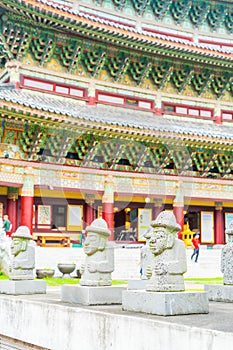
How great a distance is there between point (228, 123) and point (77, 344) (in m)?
27.6

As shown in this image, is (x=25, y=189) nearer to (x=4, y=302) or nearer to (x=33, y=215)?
(x=33, y=215)

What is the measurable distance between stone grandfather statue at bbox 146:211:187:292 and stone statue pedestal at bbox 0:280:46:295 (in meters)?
3.91

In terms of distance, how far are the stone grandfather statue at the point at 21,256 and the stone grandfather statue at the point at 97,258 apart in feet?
6.73

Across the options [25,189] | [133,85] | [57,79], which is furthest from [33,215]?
[133,85]

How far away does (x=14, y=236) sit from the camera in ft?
33.5

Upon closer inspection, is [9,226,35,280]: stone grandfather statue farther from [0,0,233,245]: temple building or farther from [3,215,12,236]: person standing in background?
[3,215,12,236]: person standing in background

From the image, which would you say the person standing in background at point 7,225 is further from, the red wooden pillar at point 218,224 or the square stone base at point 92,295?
the square stone base at point 92,295

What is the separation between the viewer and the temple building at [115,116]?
79.2 ft

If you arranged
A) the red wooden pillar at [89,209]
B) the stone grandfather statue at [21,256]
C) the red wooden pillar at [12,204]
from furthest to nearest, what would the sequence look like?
the red wooden pillar at [89,209]
the red wooden pillar at [12,204]
the stone grandfather statue at [21,256]

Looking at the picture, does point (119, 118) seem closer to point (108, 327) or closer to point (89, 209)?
point (89, 209)

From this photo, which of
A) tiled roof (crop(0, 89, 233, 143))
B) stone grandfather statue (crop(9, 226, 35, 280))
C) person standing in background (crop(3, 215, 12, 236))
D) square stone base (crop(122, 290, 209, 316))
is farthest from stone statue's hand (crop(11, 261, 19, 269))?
person standing in background (crop(3, 215, 12, 236))

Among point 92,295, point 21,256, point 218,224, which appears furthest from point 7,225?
point 92,295

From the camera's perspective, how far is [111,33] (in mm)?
26516

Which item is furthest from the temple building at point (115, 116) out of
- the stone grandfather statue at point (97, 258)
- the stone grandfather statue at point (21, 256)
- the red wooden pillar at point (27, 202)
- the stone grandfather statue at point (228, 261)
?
the stone grandfather statue at point (228, 261)
